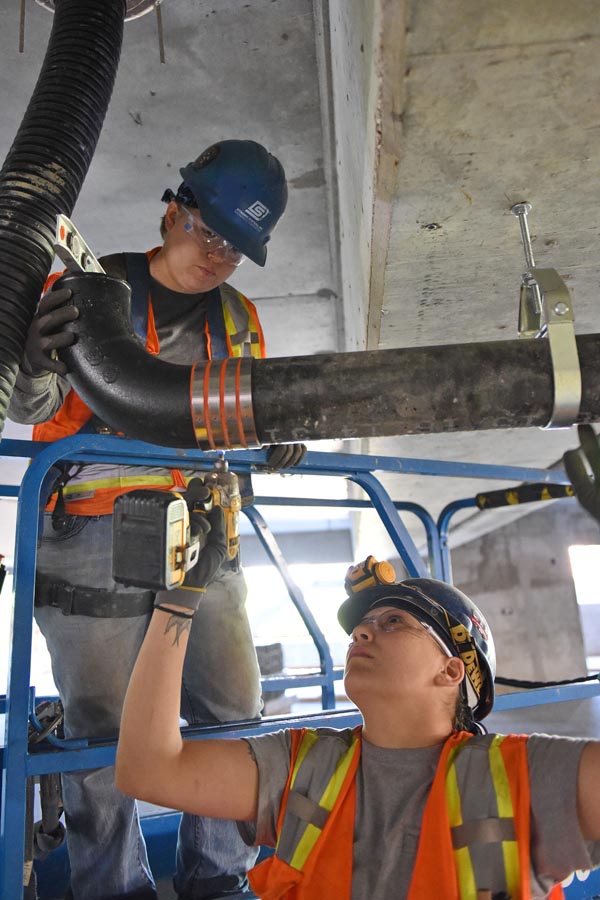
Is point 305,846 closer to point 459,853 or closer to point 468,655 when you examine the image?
point 459,853

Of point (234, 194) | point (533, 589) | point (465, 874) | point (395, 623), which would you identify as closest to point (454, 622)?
point (395, 623)

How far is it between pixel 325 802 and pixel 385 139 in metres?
1.14

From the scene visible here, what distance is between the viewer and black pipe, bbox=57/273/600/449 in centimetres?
88

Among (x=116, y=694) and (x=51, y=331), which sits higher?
(x=51, y=331)

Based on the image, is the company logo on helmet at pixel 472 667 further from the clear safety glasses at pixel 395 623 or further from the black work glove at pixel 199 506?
the black work glove at pixel 199 506

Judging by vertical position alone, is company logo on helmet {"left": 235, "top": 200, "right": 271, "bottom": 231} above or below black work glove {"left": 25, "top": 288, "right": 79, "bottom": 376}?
above

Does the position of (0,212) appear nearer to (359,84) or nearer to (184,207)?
(184,207)

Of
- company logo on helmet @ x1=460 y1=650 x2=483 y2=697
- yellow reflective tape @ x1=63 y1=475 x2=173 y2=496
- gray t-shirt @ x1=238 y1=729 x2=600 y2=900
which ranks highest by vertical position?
yellow reflective tape @ x1=63 y1=475 x2=173 y2=496

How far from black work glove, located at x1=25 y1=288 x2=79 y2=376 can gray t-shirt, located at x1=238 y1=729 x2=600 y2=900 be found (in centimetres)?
69

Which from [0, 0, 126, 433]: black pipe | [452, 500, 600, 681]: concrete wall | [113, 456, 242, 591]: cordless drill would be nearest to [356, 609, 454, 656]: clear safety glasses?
[113, 456, 242, 591]: cordless drill

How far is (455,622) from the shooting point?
4.28 feet

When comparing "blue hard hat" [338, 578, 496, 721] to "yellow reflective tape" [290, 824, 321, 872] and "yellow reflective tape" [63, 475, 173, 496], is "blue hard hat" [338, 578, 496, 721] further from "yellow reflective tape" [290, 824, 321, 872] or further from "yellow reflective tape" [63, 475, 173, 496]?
"yellow reflective tape" [63, 475, 173, 496]

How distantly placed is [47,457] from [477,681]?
94 cm

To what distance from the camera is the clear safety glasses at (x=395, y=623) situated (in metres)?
1.27
